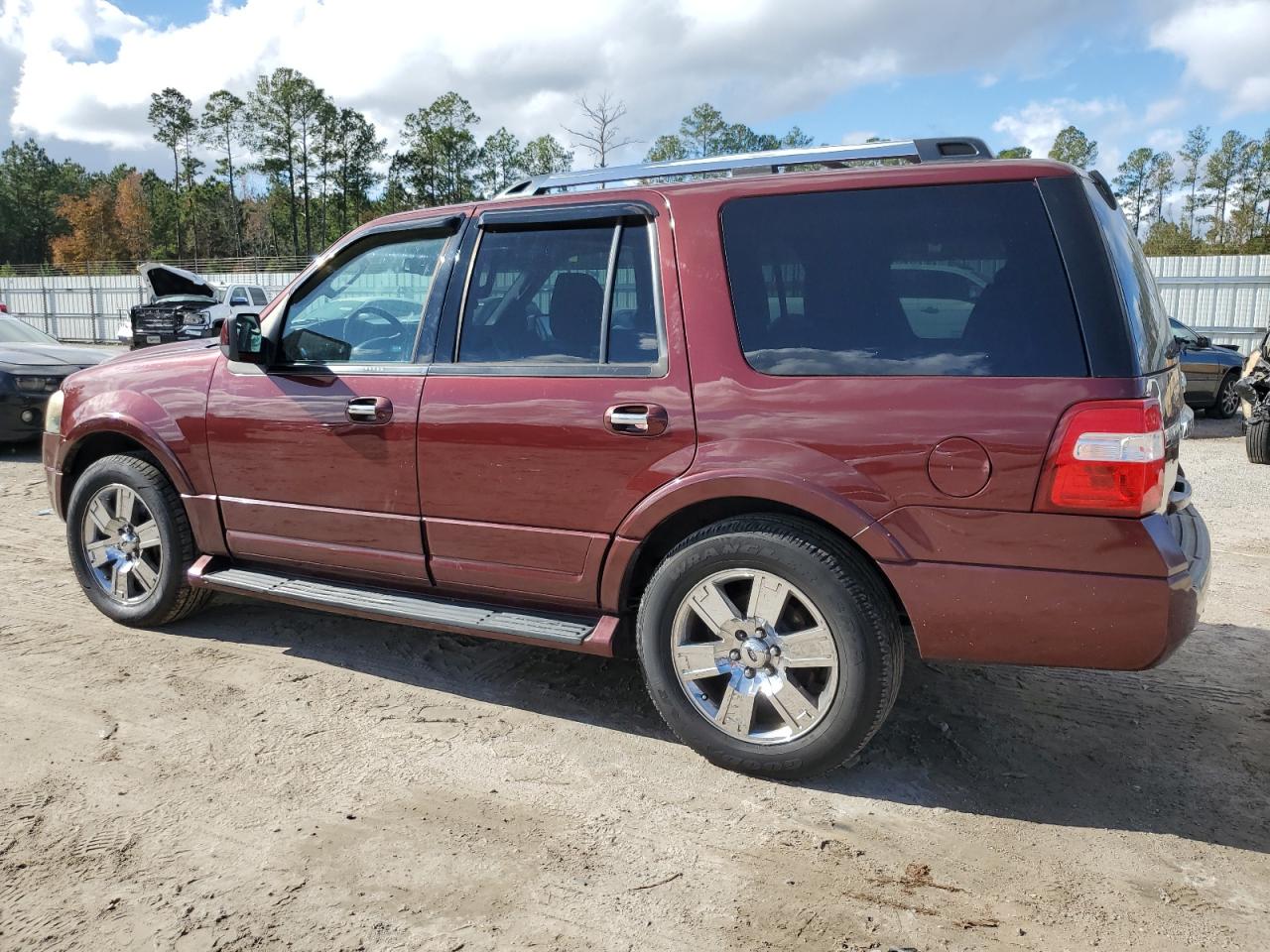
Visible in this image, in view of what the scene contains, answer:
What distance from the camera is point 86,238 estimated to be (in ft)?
284

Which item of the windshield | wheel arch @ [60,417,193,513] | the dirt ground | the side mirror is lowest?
the dirt ground

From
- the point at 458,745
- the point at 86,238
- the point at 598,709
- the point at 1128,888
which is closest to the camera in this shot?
the point at 1128,888

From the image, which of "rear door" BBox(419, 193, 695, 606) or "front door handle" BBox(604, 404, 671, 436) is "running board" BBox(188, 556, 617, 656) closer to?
"rear door" BBox(419, 193, 695, 606)

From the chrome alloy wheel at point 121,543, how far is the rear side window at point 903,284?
312 cm

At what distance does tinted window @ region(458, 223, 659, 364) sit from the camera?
349cm

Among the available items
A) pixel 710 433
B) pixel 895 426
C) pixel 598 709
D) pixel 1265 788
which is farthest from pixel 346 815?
pixel 1265 788

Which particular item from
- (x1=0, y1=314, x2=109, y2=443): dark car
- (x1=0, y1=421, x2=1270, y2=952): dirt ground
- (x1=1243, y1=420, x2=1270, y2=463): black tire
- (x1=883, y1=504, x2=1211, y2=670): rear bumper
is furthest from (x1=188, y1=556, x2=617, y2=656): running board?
(x1=1243, y1=420, x2=1270, y2=463): black tire

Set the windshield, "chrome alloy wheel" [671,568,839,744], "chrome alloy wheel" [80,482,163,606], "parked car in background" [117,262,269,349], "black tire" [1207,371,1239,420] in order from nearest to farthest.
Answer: "chrome alloy wheel" [671,568,839,744], "chrome alloy wheel" [80,482,163,606], the windshield, "black tire" [1207,371,1239,420], "parked car in background" [117,262,269,349]

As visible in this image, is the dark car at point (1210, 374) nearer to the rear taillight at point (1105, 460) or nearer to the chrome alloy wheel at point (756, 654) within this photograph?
the rear taillight at point (1105, 460)

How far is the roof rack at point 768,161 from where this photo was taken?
3.23m

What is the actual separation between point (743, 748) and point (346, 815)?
1.31 metres

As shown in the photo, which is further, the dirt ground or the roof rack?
the roof rack

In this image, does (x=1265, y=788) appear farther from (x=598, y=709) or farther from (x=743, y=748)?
(x=598, y=709)

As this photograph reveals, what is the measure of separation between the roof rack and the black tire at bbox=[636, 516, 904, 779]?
127 cm
